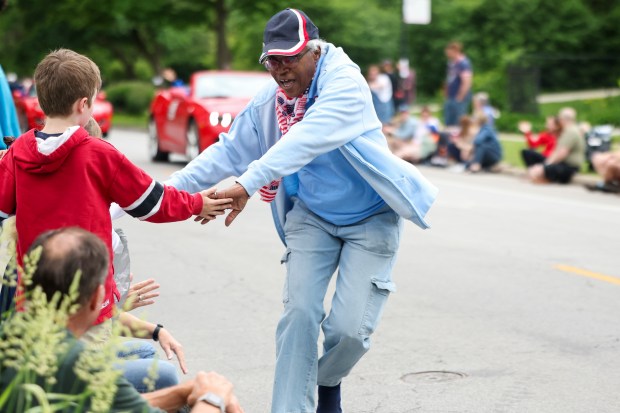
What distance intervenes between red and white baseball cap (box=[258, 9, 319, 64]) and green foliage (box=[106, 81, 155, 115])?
40170 mm

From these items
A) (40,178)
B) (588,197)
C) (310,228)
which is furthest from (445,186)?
(40,178)

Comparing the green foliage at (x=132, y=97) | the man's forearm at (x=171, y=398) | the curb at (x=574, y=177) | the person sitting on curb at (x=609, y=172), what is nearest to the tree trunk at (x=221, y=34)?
the green foliage at (x=132, y=97)

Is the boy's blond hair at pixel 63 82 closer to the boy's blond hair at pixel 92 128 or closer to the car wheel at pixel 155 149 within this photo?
the boy's blond hair at pixel 92 128

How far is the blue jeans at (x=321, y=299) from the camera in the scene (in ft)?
16.5

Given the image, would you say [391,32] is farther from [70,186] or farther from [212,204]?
[70,186]

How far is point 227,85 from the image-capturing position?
19.7 m

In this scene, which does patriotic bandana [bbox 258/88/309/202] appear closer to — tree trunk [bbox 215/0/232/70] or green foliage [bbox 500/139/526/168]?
green foliage [bbox 500/139/526/168]

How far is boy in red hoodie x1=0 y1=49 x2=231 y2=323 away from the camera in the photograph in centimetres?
416

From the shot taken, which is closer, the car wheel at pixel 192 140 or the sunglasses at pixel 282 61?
the sunglasses at pixel 282 61

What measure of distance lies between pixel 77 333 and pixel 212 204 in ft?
4.93

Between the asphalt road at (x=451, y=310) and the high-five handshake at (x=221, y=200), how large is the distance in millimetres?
974

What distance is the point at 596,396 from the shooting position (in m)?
6.11

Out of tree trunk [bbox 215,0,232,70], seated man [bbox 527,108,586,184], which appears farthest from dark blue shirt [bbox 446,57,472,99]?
tree trunk [bbox 215,0,232,70]

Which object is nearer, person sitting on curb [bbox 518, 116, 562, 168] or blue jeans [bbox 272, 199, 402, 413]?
blue jeans [bbox 272, 199, 402, 413]
